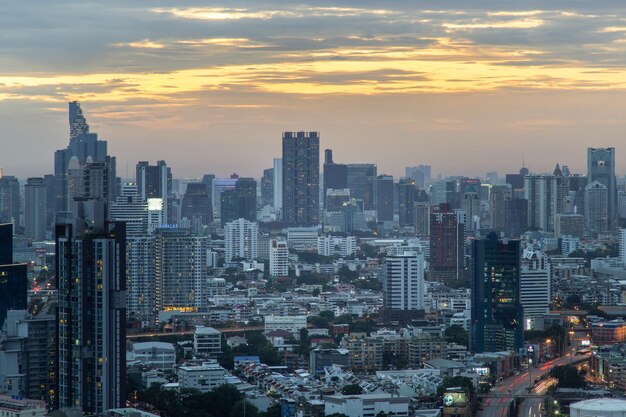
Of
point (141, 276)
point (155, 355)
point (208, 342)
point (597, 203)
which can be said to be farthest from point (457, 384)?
point (597, 203)

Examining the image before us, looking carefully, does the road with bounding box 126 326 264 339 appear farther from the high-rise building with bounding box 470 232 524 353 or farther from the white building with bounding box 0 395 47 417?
the white building with bounding box 0 395 47 417

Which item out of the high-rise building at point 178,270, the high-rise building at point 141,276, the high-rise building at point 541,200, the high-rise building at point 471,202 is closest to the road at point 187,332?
the high-rise building at point 141,276

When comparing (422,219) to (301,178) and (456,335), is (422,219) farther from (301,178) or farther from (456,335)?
(456,335)

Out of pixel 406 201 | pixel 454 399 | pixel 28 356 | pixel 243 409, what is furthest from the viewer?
pixel 406 201

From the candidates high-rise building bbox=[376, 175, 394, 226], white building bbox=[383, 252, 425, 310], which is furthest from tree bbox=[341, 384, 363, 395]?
high-rise building bbox=[376, 175, 394, 226]

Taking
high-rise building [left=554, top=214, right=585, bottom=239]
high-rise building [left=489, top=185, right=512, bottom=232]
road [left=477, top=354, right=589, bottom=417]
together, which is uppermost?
high-rise building [left=489, top=185, right=512, bottom=232]

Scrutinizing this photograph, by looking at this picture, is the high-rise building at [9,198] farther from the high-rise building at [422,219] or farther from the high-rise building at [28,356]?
the high-rise building at [28,356]
